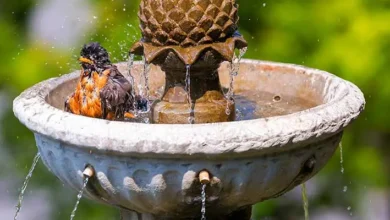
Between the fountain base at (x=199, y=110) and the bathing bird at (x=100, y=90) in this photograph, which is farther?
the fountain base at (x=199, y=110)

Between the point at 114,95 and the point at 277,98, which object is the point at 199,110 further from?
the point at 277,98

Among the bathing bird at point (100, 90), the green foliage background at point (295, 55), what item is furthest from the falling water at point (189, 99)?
the green foliage background at point (295, 55)

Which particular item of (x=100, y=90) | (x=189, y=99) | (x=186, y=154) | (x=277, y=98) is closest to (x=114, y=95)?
(x=100, y=90)

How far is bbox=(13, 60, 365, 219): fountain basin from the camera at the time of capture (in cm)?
169

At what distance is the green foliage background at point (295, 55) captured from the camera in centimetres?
329

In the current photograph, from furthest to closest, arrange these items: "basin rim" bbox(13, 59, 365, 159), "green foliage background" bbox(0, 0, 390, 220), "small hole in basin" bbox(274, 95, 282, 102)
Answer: "green foliage background" bbox(0, 0, 390, 220), "small hole in basin" bbox(274, 95, 282, 102), "basin rim" bbox(13, 59, 365, 159)

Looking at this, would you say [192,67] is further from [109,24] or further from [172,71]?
[109,24]

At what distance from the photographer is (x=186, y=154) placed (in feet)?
5.54

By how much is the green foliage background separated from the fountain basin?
1.21 metres

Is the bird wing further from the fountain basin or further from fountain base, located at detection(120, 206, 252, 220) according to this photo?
fountain base, located at detection(120, 206, 252, 220)

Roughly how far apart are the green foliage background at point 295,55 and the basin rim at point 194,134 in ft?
4.76

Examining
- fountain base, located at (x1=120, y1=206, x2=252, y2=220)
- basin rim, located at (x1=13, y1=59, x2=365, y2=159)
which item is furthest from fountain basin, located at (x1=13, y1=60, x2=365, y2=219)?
fountain base, located at (x1=120, y1=206, x2=252, y2=220)

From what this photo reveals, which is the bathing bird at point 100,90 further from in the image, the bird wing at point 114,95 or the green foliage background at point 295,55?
the green foliage background at point 295,55

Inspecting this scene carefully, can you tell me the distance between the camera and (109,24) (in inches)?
143
